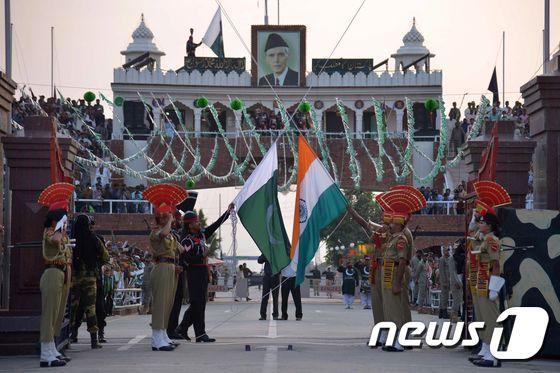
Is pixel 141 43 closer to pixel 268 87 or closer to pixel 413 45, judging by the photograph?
pixel 268 87

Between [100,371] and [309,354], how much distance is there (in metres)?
3.19

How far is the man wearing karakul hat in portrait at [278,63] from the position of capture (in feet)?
236

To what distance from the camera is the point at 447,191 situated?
61.8 meters

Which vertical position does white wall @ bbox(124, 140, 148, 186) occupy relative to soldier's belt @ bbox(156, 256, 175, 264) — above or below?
above

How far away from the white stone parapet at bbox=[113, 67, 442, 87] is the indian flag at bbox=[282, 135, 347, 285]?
48.8 m

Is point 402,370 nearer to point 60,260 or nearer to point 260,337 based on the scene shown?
point 60,260

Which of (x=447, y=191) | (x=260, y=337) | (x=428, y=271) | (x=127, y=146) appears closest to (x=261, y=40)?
(x=127, y=146)

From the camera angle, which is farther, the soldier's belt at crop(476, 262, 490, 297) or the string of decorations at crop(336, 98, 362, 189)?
the string of decorations at crop(336, 98, 362, 189)

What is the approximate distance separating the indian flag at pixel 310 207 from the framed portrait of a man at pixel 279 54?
4918 centimetres

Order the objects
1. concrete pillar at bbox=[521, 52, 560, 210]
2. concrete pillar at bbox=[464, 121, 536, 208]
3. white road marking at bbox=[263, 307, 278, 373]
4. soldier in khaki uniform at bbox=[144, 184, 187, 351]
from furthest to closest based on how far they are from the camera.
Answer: concrete pillar at bbox=[464, 121, 536, 208], concrete pillar at bbox=[521, 52, 560, 210], soldier in khaki uniform at bbox=[144, 184, 187, 351], white road marking at bbox=[263, 307, 278, 373]

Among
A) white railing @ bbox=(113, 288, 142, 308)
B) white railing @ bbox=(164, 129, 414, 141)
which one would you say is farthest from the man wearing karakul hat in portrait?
white railing @ bbox=(113, 288, 142, 308)

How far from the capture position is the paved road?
1736cm

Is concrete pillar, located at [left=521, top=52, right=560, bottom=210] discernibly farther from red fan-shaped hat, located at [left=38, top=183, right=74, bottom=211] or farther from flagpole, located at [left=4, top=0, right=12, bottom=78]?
flagpole, located at [left=4, top=0, right=12, bottom=78]

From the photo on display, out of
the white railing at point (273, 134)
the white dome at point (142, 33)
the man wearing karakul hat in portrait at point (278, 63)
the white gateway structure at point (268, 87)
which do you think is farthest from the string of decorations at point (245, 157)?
the white dome at point (142, 33)
